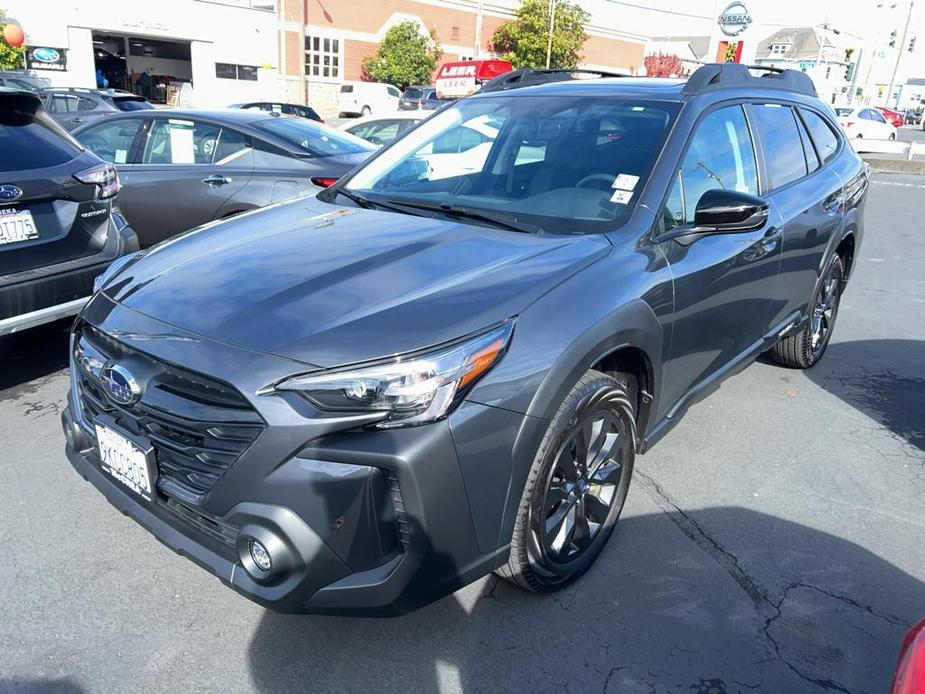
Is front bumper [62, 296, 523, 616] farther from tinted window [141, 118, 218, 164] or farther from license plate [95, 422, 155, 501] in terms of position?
tinted window [141, 118, 218, 164]

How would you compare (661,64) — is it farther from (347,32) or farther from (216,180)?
(216,180)

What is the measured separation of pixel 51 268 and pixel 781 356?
14.9 feet

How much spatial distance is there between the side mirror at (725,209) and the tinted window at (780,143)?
3.55 ft

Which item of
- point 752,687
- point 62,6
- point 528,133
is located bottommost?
point 752,687

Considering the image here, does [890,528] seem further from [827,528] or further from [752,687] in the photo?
[752,687]

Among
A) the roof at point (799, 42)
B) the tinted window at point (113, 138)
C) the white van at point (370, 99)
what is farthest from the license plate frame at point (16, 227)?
the roof at point (799, 42)

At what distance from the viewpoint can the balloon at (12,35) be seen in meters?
27.0

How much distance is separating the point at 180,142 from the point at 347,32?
136 ft

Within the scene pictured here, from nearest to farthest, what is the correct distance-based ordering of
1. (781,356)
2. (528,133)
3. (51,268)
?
(528,133), (51,268), (781,356)

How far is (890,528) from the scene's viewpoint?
3.32 meters

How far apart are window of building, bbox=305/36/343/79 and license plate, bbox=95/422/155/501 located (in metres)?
44.5

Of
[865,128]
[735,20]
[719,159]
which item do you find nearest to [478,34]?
[735,20]

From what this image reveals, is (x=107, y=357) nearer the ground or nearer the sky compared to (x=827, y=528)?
nearer the sky

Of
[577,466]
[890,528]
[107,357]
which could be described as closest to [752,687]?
→ [577,466]
